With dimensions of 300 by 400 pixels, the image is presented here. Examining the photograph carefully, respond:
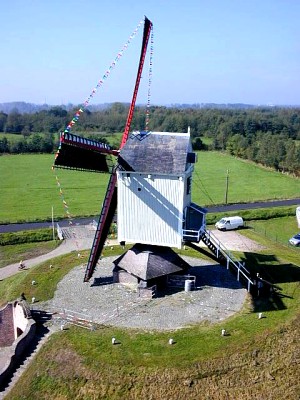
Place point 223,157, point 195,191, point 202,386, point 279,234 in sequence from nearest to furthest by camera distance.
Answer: point 202,386 < point 279,234 < point 195,191 < point 223,157

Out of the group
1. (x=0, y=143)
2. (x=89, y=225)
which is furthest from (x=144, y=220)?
(x=0, y=143)

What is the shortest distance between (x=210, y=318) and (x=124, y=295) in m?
6.51

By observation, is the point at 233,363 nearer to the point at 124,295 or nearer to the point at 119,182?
the point at 124,295

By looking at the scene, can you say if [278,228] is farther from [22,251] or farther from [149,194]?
[22,251]

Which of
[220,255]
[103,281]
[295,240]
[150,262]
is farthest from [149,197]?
[295,240]

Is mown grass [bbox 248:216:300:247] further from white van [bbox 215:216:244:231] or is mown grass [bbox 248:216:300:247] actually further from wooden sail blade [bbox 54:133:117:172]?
wooden sail blade [bbox 54:133:117:172]

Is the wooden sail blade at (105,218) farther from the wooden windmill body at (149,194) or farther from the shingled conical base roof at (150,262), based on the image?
the shingled conical base roof at (150,262)

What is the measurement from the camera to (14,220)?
59.4 metres

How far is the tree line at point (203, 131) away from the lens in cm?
10338

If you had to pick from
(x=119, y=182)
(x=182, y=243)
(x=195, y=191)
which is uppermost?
(x=119, y=182)

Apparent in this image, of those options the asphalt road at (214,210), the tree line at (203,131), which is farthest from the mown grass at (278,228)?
the tree line at (203,131)

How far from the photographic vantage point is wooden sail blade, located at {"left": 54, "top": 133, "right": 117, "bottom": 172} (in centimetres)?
2723

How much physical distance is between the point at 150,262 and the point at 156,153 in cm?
776

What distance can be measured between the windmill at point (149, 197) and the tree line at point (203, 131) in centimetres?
7124
